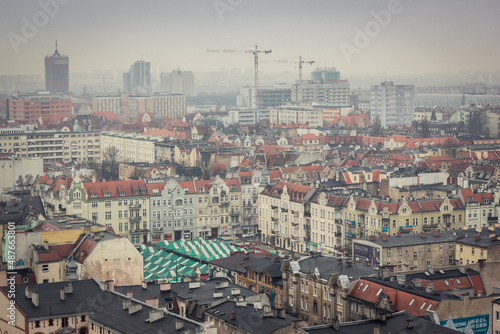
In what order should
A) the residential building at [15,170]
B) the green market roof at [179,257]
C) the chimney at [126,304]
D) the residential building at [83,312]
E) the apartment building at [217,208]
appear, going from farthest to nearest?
the residential building at [15,170] → the apartment building at [217,208] → the green market roof at [179,257] → the chimney at [126,304] → the residential building at [83,312]

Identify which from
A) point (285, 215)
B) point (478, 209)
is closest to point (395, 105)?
point (285, 215)

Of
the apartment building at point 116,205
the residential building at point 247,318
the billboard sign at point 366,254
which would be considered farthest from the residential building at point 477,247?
the apartment building at point 116,205

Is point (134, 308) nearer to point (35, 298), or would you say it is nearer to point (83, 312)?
point (83, 312)

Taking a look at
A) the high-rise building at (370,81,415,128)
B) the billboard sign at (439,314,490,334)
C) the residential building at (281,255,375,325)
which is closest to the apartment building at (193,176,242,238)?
the residential building at (281,255,375,325)

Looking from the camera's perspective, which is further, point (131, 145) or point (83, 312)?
point (131, 145)

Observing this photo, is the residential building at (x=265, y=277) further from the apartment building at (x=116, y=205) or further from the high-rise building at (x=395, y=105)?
the high-rise building at (x=395, y=105)

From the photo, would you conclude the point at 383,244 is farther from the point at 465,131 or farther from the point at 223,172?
the point at 465,131

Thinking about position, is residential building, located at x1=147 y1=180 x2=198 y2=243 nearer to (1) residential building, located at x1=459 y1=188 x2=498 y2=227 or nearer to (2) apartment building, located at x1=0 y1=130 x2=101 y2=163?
(1) residential building, located at x1=459 y1=188 x2=498 y2=227

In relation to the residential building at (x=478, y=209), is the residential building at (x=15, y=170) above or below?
above
